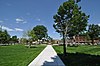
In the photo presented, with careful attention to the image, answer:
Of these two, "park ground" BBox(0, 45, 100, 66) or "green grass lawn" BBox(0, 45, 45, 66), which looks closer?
"park ground" BBox(0, 45, 100, 66)

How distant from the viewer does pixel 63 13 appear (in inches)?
2334

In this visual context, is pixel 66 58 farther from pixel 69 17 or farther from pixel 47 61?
pixel 69 17

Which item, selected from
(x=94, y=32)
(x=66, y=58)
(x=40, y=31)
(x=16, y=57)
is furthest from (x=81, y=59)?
(x=40, y=31)

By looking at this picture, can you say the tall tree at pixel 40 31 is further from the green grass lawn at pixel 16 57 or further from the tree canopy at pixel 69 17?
the green grass lawn at pixel 16 57

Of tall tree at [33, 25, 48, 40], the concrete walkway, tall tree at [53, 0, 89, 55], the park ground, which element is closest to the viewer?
the concrete walkway

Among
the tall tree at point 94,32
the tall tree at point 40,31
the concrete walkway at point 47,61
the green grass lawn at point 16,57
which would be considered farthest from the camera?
the tall tree at point 40,31

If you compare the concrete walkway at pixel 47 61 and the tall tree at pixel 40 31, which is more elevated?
the tall tree at pixel 40 31

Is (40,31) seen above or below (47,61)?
above

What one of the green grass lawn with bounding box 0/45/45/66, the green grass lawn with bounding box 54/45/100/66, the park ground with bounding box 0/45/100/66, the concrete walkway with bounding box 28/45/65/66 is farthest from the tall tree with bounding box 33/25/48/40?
the concrete walkway with bounding box 28/45/65/66

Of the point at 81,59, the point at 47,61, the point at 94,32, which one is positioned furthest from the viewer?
the point at 94,32

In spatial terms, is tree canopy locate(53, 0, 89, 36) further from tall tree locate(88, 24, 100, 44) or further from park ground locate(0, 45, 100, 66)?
tall tree locate(88, 24, 100, 44)

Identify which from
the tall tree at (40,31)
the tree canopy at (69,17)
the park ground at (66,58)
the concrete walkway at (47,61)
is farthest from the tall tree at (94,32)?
the concrete walkway at (47,61)

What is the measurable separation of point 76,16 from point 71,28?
4498 mm

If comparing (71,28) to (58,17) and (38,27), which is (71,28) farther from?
(38,27)
